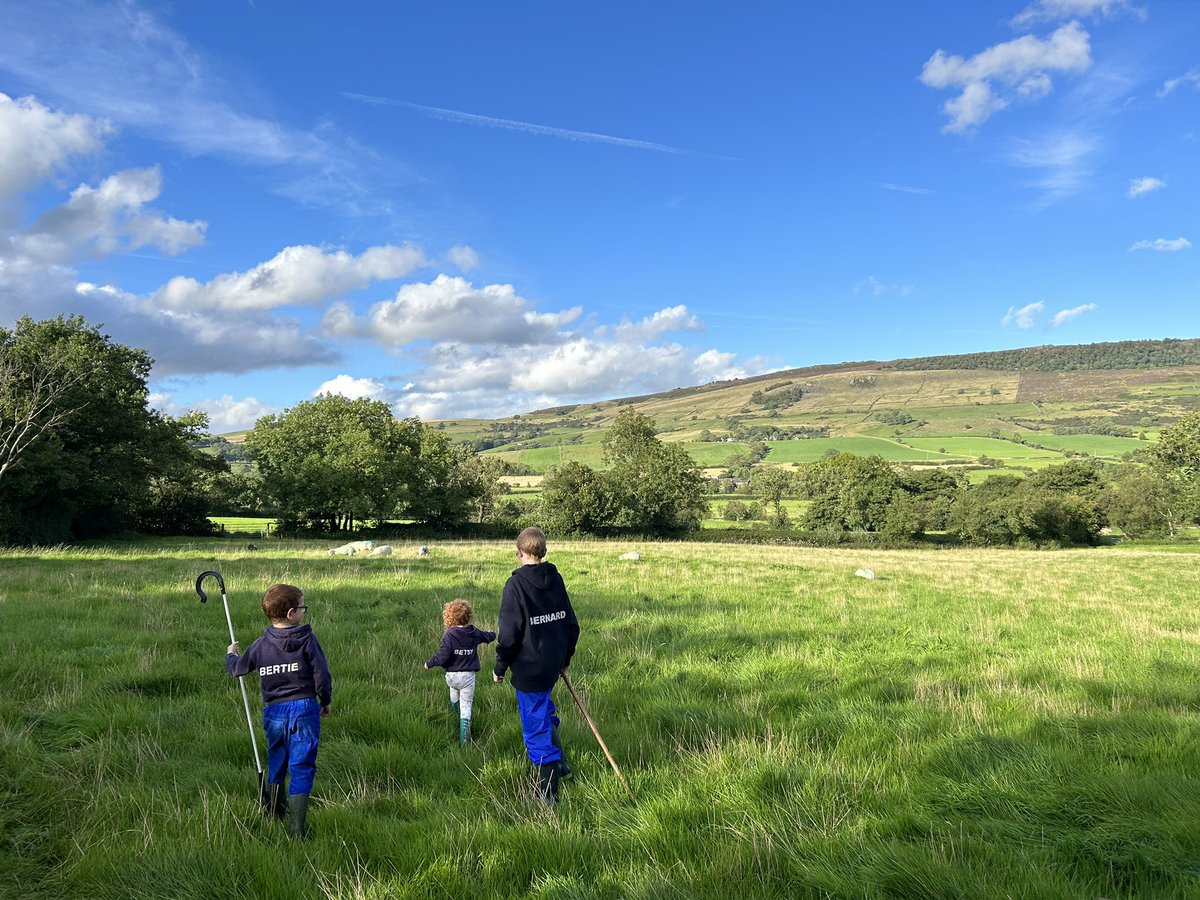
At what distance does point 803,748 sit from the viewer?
535 centimetres

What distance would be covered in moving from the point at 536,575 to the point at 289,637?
193cm

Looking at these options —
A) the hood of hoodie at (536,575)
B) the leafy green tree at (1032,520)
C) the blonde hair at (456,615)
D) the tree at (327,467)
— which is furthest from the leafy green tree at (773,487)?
the hood of hoodie at (536,575)

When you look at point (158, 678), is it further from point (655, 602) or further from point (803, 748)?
point (655, 602)

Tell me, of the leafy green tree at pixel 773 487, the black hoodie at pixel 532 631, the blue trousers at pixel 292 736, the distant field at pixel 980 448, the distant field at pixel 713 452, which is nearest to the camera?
the blue trousers at pixel 292 736

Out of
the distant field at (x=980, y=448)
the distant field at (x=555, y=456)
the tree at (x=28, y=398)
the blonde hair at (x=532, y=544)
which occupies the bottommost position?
the distant field at (x=980, y=448)

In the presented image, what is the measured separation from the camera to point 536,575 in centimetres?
513

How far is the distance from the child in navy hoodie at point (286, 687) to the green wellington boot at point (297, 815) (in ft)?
0.41

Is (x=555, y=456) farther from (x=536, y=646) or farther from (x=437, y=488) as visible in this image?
(x=536, y=646)

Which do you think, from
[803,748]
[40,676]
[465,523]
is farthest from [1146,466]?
[40,676]

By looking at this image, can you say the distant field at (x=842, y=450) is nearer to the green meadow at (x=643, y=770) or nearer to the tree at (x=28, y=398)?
the tree at (x=28, y=398)

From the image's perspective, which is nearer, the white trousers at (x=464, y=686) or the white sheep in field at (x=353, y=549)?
the white trousers at (x=464, y=686)

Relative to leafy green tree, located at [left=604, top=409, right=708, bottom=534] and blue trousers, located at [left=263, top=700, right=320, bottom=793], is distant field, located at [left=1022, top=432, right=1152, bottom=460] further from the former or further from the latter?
blue trousers, located at [left=263, top=700, right=320, bottom=793]

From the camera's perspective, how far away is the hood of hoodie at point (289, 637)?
14.8 feet

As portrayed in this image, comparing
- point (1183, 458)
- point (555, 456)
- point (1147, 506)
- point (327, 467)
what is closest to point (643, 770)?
point (327, 467)
